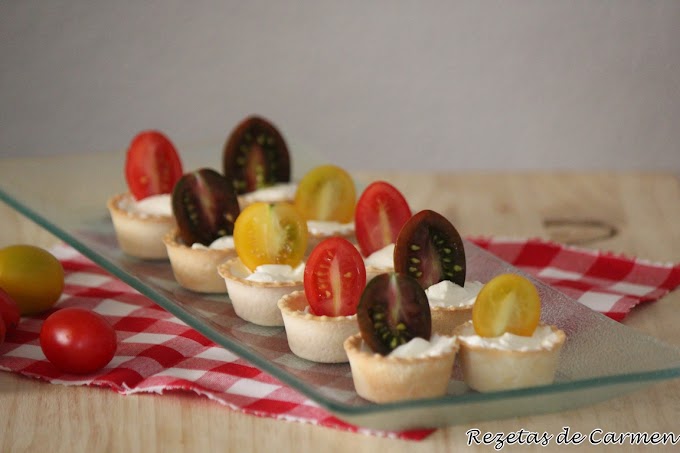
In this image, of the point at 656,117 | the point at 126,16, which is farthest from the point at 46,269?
the point at 656,117

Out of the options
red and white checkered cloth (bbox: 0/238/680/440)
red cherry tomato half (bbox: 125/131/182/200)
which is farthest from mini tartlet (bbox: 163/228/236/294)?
red cherry tomato half (bbox: 125/131/182/200)

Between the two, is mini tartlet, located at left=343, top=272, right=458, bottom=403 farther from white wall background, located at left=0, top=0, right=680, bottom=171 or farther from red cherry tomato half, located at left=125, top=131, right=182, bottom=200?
white wall background, located at left=0, top=0, right=680, bottom=171

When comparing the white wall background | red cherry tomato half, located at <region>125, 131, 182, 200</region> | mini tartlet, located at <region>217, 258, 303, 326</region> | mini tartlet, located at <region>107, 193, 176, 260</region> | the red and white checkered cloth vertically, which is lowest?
the red and white checkered cloth

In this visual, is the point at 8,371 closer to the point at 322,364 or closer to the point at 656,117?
the point at 322,364

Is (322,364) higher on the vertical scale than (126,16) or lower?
lower

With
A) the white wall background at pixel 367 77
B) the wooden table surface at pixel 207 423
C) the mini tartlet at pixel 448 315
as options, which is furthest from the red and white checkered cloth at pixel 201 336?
the white wall background at pixel 367 77

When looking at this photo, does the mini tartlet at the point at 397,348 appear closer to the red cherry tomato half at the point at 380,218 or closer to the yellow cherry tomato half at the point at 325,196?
the red cherry tomato half at the point at 380,218
